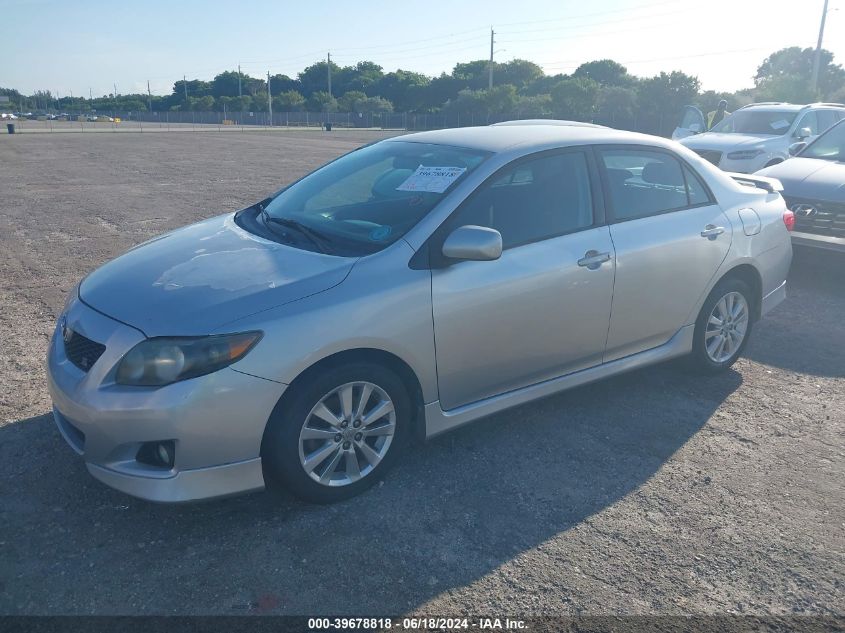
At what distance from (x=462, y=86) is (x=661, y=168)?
98163 millimetres

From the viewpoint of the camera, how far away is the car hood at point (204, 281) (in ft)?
10.1

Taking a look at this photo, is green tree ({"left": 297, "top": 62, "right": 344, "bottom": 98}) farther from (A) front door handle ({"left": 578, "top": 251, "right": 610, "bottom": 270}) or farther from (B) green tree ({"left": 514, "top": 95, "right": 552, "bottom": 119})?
(A) front door handle ({"left": 578, "top": 251, "right": 610, "bottom": 270})

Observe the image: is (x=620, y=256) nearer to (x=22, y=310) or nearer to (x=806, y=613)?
(x=806, y=613)

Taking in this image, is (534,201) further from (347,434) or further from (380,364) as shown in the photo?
(347,434)

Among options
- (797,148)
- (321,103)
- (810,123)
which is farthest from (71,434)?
(321,103)

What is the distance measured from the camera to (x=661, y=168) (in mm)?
4707

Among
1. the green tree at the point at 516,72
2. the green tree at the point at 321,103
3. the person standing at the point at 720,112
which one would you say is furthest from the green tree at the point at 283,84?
the person standing at the point at 720,112

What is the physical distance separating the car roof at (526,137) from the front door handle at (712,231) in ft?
1.99

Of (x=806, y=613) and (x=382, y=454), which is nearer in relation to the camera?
(x=806, y=613)

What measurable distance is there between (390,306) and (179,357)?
968mm

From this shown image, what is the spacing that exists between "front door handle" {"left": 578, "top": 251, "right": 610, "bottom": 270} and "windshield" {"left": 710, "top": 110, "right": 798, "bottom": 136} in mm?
10956

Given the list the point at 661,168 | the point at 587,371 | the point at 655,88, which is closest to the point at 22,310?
the point at 587,371

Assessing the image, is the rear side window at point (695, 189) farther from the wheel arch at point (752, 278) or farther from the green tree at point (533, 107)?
the green tree at point (533, 107)

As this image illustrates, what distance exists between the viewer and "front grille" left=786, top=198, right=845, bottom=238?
7.28 meters
